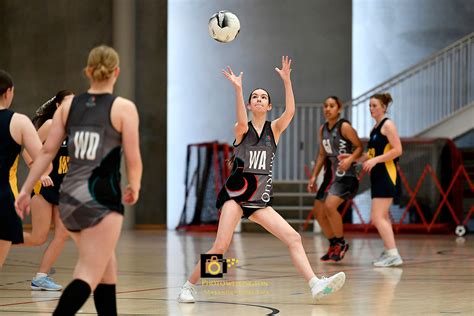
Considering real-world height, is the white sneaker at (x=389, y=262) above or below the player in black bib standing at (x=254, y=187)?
below

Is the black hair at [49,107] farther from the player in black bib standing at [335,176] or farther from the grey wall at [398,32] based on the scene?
the grey wall at [398,32]

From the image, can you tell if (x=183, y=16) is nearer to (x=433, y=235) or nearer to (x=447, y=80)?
(x=447, y=80)

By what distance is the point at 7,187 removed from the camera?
582 centimetres

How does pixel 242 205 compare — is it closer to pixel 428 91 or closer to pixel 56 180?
pixel 56 180

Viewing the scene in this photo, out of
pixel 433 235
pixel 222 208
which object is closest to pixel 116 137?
pixel 222 208

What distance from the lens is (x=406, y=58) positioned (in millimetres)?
21547

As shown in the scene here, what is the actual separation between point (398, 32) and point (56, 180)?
47.9 feet

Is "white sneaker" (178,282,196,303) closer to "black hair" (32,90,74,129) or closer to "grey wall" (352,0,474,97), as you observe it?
"black hair" (32,90,74,129)

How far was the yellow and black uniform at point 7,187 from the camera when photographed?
18.7 ft

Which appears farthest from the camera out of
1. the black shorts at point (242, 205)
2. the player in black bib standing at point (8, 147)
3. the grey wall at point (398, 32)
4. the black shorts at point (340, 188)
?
the grey wall at point (398, 32)

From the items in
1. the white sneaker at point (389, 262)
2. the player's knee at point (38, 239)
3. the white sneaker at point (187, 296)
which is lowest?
the white sneaker at point (389, 262)

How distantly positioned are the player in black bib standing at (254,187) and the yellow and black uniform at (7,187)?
171 centimetres

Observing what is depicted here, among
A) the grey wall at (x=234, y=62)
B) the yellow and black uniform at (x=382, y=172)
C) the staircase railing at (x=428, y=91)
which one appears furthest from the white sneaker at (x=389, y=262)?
the grey wall at (x=234, y=62)

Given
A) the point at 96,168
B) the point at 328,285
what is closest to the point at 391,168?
the point at 328,285
